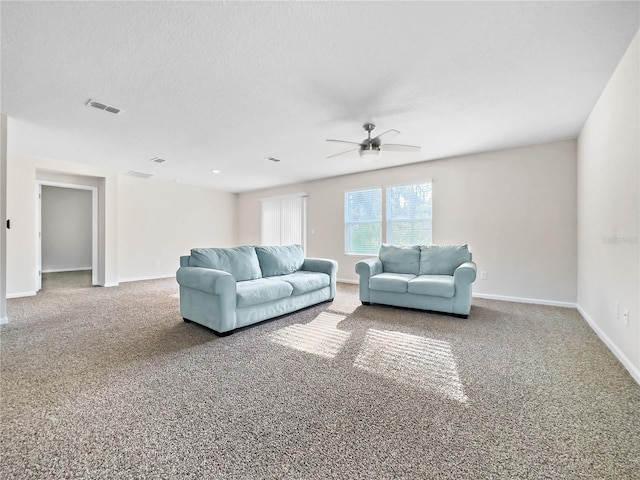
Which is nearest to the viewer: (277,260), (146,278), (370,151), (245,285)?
(245,285)

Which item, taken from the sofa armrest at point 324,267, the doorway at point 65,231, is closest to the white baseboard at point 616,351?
the sofa armrest at point 324,267

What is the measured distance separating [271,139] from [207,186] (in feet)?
14.1

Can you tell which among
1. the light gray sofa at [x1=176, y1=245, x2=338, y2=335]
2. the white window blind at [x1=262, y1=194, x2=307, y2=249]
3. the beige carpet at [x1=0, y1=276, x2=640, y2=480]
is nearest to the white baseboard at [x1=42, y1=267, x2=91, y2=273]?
the white window blind at [x1=262, y1=194, x2=307, y2=249]

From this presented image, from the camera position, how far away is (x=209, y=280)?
2836 mm

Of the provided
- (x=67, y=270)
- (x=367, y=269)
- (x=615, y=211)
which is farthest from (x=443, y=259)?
(x=67, y=270)

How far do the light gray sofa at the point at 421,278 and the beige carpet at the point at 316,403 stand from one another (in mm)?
465

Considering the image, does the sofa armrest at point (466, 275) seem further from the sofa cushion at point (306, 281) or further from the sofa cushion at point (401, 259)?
the sofa cushion at point (306, 281)

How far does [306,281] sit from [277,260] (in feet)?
1.87

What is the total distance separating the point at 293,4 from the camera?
5.65ft

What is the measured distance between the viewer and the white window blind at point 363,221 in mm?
5875

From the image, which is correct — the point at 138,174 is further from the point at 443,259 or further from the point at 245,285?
the point at 443,259

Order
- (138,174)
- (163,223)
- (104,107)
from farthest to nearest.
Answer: (163,223) → (138,174) → (104,107)

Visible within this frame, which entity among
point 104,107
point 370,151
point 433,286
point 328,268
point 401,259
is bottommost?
point 433,286

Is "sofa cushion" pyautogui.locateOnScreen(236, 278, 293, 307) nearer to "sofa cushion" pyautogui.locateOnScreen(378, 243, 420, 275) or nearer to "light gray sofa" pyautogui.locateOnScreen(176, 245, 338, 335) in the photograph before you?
"light gray sofa" pyautogui.locateOnScreen(176, 245, 338, 335)
